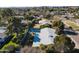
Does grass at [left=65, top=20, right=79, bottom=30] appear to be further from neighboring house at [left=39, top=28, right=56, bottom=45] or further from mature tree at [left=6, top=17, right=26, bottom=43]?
mature tree at [left=6, top=17, right=26, bottom=43]

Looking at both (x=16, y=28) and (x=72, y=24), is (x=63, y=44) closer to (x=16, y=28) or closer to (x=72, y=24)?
(x=72, y=24)

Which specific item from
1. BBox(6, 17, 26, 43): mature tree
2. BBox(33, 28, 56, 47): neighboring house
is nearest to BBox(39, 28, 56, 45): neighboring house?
BBox(33, 28, 56, 47): neighboring house

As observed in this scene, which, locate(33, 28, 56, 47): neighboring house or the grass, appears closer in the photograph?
locate(33, 28, 56, 47): neighboring house

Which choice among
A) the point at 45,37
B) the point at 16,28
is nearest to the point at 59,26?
the point at 45,37

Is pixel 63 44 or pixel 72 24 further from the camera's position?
pixel 72 24

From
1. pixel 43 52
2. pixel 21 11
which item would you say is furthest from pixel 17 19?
pixel 43 52

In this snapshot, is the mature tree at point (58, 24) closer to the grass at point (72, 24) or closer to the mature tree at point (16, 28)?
the grass at point (72, 24)
